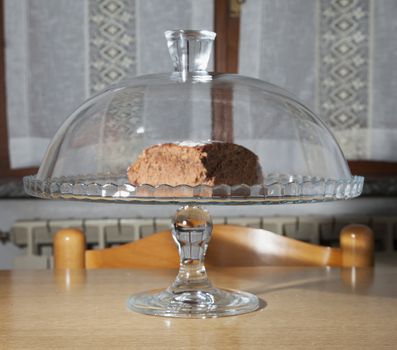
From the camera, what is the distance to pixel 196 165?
0.82 meters

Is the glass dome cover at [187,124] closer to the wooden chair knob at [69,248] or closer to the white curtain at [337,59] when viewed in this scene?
the wooden chair knob at [69,248]

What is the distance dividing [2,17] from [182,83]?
128 centimetres

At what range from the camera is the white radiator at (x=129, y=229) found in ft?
6.52

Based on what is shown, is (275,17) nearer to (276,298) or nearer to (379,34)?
(379,34)

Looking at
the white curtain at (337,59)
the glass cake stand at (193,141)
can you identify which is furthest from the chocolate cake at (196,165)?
the white curtain at (337,59)

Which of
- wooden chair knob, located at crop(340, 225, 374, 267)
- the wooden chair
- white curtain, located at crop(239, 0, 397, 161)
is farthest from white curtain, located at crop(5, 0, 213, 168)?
wooden chair knob, located at crop(340, 225, 374, 267)

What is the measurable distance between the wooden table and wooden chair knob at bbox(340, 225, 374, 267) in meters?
0.04

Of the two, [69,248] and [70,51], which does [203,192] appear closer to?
[69,248]

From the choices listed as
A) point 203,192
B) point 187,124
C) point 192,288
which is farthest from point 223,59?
point 203,192

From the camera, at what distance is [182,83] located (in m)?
0.90

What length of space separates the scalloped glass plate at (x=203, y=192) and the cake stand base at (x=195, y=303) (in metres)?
0.13

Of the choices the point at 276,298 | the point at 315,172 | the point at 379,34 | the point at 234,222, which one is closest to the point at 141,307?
the point at 276,298

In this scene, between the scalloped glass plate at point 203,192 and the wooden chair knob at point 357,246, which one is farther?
the wooden chair knob at point 357,246

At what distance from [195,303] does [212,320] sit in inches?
2.5
